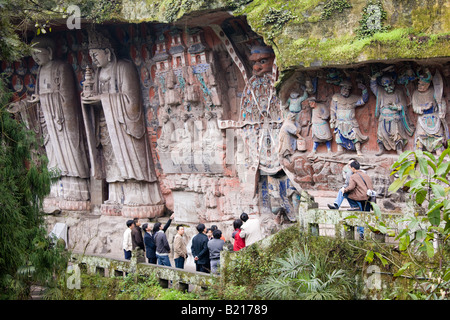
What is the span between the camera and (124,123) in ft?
43.1

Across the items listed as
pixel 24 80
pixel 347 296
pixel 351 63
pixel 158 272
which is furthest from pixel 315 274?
pixel 24 80

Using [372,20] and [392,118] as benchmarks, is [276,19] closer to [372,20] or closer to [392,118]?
[372,20]

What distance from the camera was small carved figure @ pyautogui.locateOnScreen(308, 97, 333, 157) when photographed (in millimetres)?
10094

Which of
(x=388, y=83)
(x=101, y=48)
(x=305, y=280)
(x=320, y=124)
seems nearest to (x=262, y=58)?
(x=320, y=124)

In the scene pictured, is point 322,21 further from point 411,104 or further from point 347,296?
point 347,296

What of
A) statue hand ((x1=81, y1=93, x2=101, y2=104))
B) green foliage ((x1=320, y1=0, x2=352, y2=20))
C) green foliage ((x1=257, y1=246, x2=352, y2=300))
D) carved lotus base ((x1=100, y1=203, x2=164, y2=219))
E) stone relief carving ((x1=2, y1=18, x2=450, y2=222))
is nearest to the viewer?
green foliage ((x1=257, y1=246, x2=352, y2=300))

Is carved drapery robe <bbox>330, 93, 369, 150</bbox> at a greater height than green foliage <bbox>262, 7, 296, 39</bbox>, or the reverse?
green foliage <bbox>262, 7, 296, 39</bbox>

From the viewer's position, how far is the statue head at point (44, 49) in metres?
14.2

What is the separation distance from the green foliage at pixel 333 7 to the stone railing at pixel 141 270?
4.37 meters

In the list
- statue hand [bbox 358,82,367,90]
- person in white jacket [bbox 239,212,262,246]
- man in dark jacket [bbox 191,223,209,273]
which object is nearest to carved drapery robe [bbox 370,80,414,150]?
statue hand [bbox 358,82,367,90]

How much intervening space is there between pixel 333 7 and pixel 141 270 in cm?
489

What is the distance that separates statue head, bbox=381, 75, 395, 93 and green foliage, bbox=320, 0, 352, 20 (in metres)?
1.26

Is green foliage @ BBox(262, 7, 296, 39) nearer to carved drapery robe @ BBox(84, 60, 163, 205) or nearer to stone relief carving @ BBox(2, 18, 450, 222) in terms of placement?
stone relief carving @ BBox(2, 18, 450, 222)

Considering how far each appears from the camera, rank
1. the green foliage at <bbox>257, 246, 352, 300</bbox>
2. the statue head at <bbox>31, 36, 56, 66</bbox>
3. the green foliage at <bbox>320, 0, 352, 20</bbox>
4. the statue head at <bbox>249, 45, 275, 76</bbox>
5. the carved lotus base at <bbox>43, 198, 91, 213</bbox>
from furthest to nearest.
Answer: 1. the carved lotus base at <bbox>43, 198, 91, 213</bbox>
2. the statue head at <bbox>31, 36, 56, 66</bbox>
3. the statue head at <bbox>249, 45, 275, 76</bbox>
4. the green foliage at <bbox>320, 0, 352, 20</bbox>
5. the green foliage at <bbox>257, 246, 352, 300</bbox>
